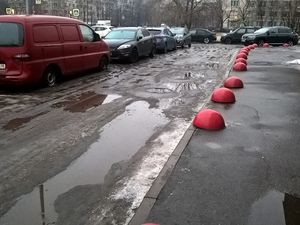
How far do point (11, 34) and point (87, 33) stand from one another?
13.0 ft

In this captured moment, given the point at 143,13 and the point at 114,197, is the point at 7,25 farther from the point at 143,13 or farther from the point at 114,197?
the point at 143,13

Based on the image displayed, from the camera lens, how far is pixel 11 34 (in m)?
11.2

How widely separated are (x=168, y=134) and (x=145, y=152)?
1090mm

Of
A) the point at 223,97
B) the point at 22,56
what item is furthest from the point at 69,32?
the point at 223,97

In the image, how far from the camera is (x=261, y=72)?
53.0ft

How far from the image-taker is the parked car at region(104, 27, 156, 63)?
1902 cm

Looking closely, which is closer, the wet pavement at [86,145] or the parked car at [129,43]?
the wet pavement at [86,145]

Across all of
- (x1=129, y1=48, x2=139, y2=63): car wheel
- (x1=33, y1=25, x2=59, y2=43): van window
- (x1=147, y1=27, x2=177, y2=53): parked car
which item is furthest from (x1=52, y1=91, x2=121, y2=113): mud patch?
(x1=147, y1=27, x2=177, y2=53): parked car

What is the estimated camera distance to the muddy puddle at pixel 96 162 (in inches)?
176

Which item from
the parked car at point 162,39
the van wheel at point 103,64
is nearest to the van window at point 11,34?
the van wheel at point 103,64

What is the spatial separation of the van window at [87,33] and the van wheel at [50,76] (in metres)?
2.25

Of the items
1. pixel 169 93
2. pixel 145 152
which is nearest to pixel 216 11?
pixel 169 93

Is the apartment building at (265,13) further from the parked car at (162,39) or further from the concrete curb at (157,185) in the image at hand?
the concrete curb at (157,185)

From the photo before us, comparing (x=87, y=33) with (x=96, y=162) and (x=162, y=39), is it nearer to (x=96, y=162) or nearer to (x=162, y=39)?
(x=96, y=162)
